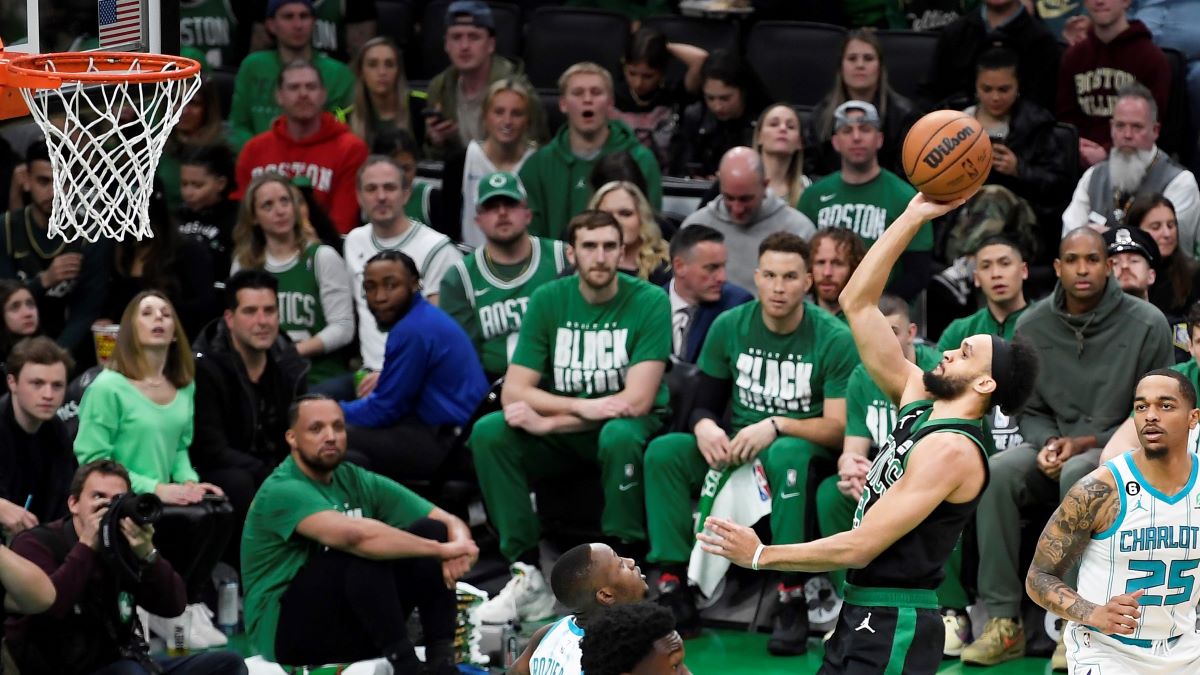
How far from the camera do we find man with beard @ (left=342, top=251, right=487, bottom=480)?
9875 millimetres

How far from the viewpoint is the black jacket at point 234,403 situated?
9.56m

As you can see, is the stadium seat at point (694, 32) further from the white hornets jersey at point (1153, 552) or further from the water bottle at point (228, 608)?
the white hornets jersey at point (1153, 552)

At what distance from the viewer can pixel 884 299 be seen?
352 inches

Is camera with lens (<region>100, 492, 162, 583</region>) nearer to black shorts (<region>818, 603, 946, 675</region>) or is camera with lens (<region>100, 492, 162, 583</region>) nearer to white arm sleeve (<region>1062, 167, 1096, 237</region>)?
black shorts (<region>818, 603, 946, 675</region>)

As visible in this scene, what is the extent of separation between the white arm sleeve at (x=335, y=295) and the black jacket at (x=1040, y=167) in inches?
146

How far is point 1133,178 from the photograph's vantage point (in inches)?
399

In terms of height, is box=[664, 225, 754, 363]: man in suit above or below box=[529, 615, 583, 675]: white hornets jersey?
above

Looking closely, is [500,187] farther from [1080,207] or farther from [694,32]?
[1080,207]

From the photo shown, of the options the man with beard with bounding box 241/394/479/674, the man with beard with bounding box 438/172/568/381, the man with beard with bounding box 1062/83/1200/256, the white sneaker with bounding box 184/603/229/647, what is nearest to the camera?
the man with beard with bounding box 241/394/479/674

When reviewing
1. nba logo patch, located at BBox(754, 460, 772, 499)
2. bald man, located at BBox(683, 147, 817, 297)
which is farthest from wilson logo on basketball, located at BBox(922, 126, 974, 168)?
bald man, located at BBox(683, 147, 817, 297)

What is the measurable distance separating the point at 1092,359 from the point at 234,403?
430cm

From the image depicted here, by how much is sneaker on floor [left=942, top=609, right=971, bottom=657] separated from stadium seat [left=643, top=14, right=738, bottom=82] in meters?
4.80

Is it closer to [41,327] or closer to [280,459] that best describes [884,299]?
[280,459]

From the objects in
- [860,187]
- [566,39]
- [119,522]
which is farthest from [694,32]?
[119,522]
